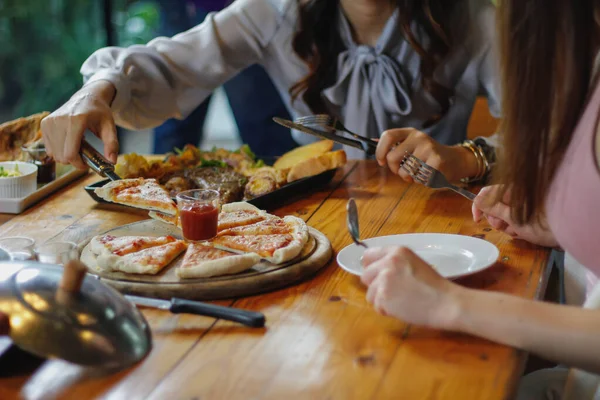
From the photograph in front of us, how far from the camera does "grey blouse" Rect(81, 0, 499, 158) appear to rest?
7.86ft

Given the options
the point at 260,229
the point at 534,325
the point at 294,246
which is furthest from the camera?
the point at 260,229

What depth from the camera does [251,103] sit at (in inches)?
136

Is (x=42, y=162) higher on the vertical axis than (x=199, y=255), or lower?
lower

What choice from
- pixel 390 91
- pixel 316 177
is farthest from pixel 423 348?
pixel 390 91

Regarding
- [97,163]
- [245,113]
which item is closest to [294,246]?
[97,163]

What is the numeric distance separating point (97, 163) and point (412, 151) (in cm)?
86

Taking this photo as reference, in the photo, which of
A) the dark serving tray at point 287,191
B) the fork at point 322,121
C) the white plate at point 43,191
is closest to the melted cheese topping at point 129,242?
the dark serving tray at point 287,191

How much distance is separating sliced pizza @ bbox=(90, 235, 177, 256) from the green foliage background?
8.40ft

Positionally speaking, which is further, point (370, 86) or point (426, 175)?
point (370, 86)

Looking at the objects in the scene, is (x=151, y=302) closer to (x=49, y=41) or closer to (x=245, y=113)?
(x=245, y=113)

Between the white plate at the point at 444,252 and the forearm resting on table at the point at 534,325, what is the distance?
199 mm

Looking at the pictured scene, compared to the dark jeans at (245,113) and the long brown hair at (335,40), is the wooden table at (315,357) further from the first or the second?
the dark jeans at (245,113)

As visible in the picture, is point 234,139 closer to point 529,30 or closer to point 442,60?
point 442,60

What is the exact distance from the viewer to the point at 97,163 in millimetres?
1893
